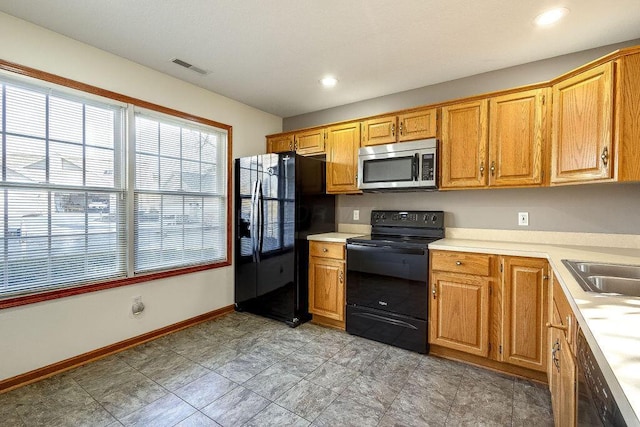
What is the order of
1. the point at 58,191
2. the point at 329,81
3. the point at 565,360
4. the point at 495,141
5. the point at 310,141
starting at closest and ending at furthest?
the point at 565,360 < the point at 58,191 < the point at 495,141 < the point at 329,81 < the point at 310,141

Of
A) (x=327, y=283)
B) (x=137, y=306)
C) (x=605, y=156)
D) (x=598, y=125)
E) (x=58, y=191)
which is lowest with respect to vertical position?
(x=137, y=306)

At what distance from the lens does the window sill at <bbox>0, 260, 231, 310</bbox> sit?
201 cm

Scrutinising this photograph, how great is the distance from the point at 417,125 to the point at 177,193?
7.97 feet

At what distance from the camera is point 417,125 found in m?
2.81

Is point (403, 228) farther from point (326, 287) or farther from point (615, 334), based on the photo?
point (615, 334)

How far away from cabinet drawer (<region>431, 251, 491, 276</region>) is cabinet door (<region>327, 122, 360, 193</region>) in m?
1.13

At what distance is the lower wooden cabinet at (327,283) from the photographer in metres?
2.97

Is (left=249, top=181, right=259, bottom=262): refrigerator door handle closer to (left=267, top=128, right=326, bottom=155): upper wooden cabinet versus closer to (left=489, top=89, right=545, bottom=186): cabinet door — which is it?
(left=267, top=128, right=326, bottom=155): upper wooden cabinet

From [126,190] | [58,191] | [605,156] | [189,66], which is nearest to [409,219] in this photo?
[605,156]

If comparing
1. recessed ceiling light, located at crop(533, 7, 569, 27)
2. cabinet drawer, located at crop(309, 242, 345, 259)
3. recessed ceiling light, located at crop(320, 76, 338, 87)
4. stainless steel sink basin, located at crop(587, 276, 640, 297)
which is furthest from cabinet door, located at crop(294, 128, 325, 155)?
stainless steel sink basin, located at crop(587, 276, 640, 297)

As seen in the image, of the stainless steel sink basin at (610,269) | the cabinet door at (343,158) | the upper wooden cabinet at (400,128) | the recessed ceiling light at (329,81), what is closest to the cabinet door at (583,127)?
the stainless steel sink basin at (610,269)

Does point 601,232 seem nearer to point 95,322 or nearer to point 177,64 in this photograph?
point 177,64

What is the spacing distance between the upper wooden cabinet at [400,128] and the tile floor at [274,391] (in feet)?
6.37

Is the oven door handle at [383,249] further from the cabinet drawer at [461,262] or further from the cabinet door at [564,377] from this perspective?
the cabinet door at [564,377]
